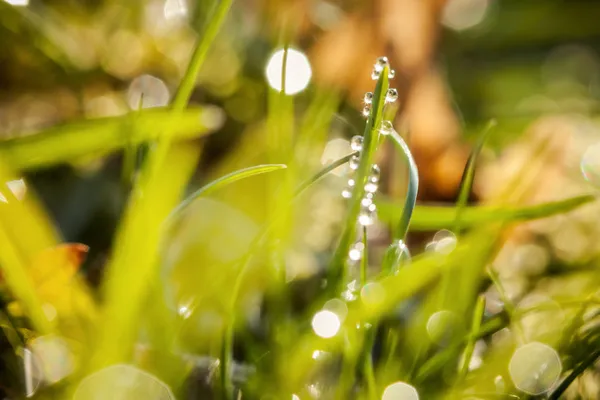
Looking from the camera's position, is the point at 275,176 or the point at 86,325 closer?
the point at 86,325

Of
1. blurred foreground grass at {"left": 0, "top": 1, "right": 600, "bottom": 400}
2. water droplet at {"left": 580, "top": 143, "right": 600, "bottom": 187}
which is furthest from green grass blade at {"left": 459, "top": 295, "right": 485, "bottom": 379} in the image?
water droplet at {"left": 580, "top": 143, "right": 600, "bottom": 187}

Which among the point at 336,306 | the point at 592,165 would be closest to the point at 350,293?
the point at 336,306

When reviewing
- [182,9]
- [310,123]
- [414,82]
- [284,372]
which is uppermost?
[182,9]

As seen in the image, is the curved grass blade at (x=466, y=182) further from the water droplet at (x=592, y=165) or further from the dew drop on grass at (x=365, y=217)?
the water droplet at (x=592, y=165)

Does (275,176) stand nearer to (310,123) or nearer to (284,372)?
(310,123)

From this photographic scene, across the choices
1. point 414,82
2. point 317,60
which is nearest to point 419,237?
point 414,82
